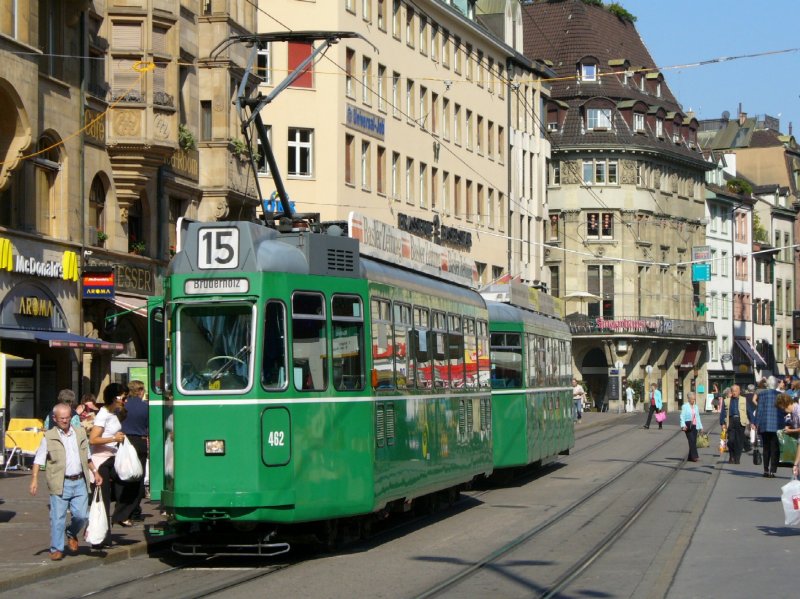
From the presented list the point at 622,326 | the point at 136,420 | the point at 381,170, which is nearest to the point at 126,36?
the point at 136,420

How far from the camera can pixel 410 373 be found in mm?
18734

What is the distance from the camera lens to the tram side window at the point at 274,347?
50.5 ft

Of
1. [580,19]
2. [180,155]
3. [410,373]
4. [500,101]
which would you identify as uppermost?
[580,19]

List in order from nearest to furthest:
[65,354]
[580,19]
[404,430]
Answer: [404,430] < [65,354] < [580,19]

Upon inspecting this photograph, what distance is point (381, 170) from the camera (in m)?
59.2

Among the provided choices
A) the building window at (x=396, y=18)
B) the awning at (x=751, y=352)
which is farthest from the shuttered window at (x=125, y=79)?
the awning at (x=751, y=352)

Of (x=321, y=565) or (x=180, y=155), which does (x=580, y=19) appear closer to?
(x=180, y=155)

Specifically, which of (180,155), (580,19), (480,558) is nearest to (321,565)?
(480,558)

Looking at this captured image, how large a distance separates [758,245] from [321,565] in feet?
322

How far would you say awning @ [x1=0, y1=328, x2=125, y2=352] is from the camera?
2939cm

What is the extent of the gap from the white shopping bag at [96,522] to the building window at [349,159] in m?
39.8

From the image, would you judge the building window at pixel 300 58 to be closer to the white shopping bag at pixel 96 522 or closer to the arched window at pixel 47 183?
the arched window at pixel 47 183

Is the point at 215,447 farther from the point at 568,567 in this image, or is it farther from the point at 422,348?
the point at 422,348

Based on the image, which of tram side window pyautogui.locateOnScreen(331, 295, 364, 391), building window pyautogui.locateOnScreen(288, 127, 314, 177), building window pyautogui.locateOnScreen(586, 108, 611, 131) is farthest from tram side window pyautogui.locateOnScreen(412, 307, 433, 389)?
building window pyautogui.locateOnScreen(586, 108, 611, 131)
